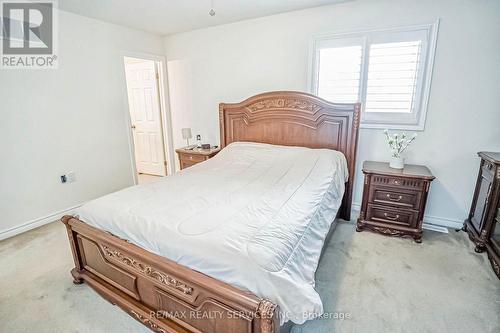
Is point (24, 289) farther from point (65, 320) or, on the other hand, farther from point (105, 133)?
point (105, 133)

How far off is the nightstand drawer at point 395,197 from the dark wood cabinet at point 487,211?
52cm

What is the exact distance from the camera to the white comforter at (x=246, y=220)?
122cm

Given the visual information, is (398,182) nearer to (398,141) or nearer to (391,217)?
(391,217)

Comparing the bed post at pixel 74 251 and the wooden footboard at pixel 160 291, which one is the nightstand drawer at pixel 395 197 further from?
the bed post at pixel 74 251

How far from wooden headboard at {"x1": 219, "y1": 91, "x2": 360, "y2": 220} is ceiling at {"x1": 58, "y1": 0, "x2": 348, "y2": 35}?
0.97 m

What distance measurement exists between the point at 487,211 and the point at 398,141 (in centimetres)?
101

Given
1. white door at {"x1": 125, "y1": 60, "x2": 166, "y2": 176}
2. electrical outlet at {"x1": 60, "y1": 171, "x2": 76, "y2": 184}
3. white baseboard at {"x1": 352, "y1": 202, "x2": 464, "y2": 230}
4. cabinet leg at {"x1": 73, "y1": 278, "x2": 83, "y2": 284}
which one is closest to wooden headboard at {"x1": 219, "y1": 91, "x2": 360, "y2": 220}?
white baseboard at {"x1": 352, "y1": 202, "x2": 464, "y2": 230}

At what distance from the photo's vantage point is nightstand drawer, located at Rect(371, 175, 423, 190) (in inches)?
99.3

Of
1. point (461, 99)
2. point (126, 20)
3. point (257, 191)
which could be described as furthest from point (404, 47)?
point (126, 20)

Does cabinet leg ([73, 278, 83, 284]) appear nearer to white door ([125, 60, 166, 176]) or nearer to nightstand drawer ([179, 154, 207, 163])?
nightstand drawer ([179, 154, 207, 163])

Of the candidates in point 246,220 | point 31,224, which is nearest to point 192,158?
point 31,224

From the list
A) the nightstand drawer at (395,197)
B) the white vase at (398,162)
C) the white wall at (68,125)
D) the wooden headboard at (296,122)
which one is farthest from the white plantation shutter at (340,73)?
the white wall at (68,125)

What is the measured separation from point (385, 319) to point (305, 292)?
0.89 m

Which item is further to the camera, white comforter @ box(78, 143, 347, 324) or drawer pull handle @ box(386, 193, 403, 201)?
drawer pull handle @ box(386, 193, 403, 201)
